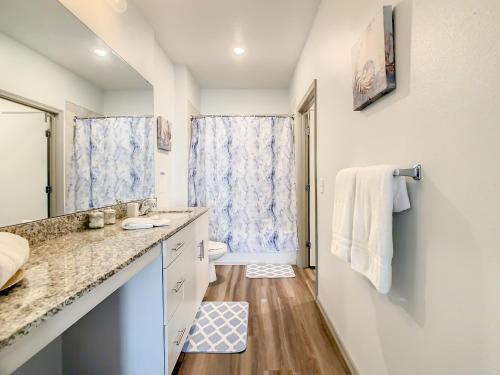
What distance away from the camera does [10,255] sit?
27.8 inches

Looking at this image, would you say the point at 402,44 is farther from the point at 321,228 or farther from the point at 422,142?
the point at 321,228

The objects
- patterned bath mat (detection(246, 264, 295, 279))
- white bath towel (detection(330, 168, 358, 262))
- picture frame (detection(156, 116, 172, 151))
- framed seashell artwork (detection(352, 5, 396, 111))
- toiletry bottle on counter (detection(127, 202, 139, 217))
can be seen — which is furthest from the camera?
patterned bath mat (detection(246, 264, 295, 279))

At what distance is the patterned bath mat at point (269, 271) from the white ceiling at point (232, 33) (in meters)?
2.48

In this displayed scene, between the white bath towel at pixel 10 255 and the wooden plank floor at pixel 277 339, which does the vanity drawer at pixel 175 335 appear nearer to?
the wooden plank floor at pixel 277 339

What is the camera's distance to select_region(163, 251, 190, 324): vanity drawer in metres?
1.30

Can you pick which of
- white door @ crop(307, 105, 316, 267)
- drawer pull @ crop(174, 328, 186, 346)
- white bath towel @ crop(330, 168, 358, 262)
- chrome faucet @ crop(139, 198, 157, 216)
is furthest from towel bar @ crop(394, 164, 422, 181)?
white door @ crop(307, 105, 316, 267)

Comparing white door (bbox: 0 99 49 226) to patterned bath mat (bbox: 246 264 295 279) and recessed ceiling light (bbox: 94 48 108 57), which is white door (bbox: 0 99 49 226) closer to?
recessed ceiling light (bbox: 94 48 108 57)

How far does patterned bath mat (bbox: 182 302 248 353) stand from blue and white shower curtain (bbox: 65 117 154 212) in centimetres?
114

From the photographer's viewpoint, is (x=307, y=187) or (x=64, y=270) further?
(x=307, y=187)

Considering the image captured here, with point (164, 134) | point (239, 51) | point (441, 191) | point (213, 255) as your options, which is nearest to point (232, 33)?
point (239, 51)

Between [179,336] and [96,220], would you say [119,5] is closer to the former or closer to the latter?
[96,220]

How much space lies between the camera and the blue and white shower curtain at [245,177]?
3221 mm

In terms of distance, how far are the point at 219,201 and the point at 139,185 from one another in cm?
121

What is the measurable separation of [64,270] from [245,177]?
249cm
